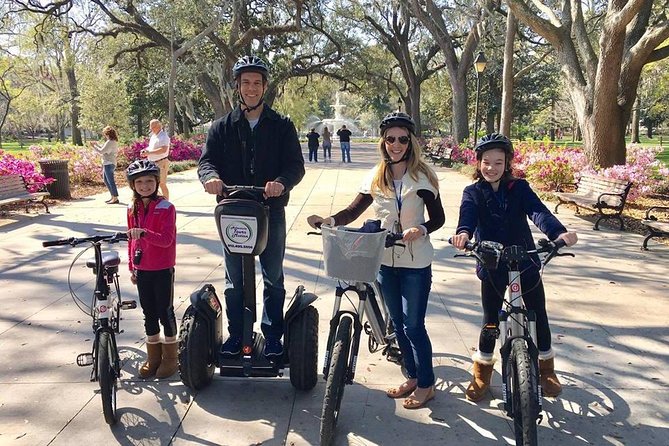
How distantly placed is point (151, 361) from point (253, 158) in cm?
167

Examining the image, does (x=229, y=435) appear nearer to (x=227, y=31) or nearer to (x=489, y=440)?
(x=489, y=440)

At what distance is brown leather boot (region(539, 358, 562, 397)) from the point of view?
3494 millimetres

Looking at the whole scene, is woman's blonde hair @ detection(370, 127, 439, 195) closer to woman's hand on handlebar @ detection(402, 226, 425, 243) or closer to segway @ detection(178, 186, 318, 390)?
woman's hand on handlebar @ detection(402, 226, 425, 243)

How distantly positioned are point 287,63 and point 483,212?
30226 millimetres

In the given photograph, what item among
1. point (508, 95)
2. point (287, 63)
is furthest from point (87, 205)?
point (287, 63)

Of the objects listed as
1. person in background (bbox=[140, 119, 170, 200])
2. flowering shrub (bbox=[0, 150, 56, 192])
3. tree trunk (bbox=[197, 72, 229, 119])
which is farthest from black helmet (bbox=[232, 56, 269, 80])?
tree trunk (bbox=[197, 72, 229, 119])

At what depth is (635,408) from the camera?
11.0 feet

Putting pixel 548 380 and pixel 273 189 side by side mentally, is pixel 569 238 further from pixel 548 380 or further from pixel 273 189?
pixel 273 189

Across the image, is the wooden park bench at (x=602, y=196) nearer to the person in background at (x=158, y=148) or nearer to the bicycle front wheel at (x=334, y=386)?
the bicycle front wheel at (x=334, y=386)

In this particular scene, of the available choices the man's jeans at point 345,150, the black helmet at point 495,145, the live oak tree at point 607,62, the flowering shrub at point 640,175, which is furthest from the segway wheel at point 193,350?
the man's jeans at point 345,150

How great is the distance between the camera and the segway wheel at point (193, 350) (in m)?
Result: 3.39

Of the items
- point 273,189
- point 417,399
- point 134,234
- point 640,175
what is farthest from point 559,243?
point 640,175

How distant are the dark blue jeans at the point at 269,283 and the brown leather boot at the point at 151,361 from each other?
666mm

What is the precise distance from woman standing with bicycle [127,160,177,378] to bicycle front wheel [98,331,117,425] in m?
0.47
